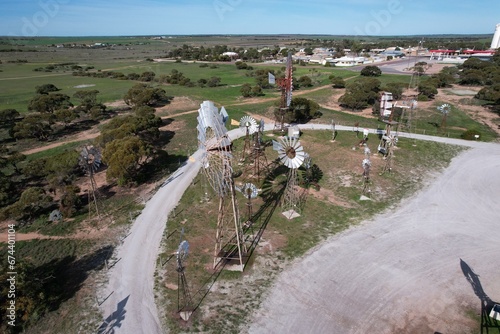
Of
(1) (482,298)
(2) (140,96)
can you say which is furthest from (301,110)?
(1) (482,298)

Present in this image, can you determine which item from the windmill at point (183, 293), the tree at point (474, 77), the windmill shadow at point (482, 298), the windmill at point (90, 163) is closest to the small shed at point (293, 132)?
the windmill at point (183, 293)

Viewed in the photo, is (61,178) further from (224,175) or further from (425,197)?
(425,197)

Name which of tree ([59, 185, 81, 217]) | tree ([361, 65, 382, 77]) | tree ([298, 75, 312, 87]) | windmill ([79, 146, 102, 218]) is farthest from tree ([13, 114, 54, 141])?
tree ([361, 65, 382, 77])

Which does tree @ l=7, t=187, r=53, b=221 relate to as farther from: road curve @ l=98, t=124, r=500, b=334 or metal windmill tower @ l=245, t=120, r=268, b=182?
metal windmill tower @ l=245, t=120, r=268, b=182

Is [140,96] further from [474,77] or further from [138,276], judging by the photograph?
[474,77]

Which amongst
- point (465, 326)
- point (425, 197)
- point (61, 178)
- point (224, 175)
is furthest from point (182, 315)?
point (425, 197)

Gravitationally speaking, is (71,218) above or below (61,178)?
below

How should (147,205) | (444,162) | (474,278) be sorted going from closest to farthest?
(474,278) < (147,205) < (444,162)
